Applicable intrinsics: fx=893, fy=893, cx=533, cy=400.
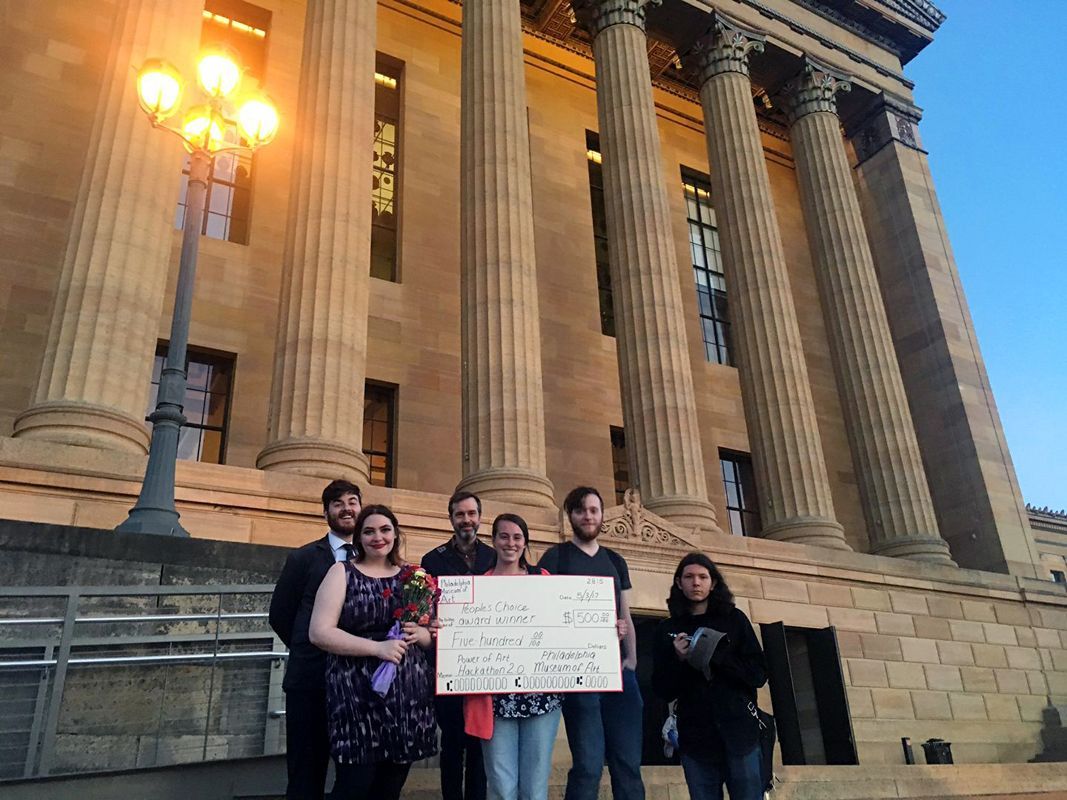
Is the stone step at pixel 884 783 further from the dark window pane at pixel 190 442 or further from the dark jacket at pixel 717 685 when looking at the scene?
the dark window pane at pixel 190 442

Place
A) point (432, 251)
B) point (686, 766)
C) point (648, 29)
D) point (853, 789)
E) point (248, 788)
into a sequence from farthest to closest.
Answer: point (648, 29), point (432, 251), point (853, 789), point (248, 788), point (686, 766)

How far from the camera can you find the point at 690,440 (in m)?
19.1

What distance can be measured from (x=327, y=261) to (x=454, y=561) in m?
10.7

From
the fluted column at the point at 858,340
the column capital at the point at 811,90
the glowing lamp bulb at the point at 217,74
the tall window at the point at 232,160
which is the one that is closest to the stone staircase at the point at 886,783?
the glowing lamp bulb at the point at 217,74

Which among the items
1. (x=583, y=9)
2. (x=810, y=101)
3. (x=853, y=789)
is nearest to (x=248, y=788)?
(x=853, y=789)

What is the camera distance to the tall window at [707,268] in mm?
28250

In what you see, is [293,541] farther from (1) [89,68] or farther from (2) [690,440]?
(1) [89,68]

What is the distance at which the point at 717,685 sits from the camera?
5.90 metres

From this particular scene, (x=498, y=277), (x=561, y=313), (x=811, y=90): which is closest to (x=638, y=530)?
(x=498, y=277)

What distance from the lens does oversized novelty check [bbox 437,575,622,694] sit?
5.48 meters

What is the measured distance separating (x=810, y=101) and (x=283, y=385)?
1956cm

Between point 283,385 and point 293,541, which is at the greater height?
point 283,385

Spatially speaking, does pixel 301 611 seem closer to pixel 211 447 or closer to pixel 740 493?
pixel 211 447

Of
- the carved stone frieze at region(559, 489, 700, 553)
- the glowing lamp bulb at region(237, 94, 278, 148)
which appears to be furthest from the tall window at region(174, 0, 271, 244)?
the carved stone frieze at region(559, 489, 700, 553)
